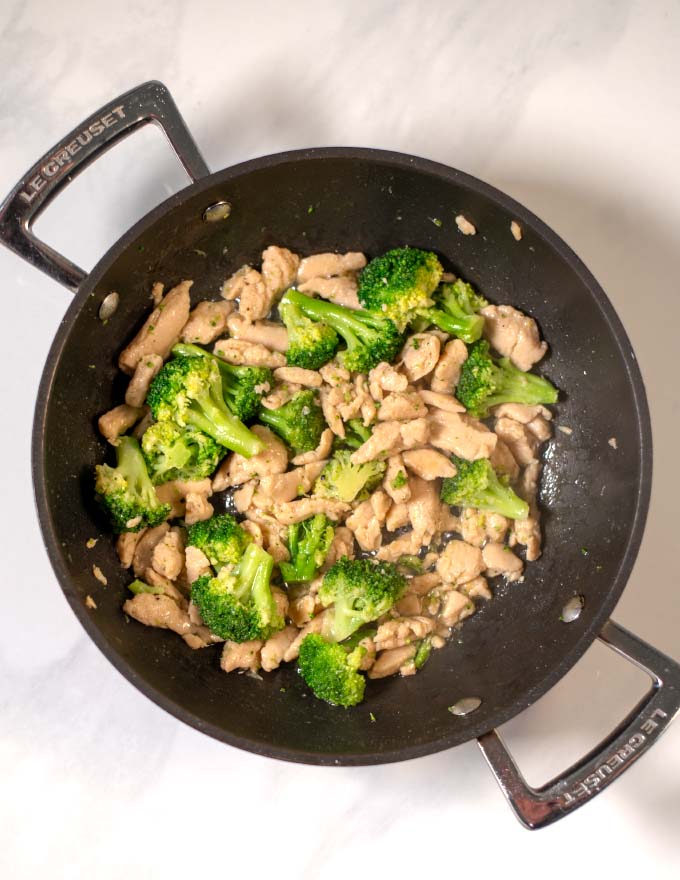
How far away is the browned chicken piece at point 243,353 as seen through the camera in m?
2.68

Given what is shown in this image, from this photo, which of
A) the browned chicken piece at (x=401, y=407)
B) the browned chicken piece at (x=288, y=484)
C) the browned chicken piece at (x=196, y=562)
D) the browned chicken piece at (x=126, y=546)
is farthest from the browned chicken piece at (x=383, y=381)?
the browned chicken piece at (x=126, y=546)

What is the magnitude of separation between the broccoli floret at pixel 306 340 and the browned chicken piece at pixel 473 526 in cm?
64

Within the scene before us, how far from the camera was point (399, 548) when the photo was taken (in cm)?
275

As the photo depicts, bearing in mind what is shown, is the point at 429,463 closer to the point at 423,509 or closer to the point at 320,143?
the point at 423,509

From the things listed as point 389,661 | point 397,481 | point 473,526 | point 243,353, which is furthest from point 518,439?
point 243,353

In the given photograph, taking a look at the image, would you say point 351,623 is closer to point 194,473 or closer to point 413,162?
point 194,473

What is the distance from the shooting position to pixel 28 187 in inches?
91.3

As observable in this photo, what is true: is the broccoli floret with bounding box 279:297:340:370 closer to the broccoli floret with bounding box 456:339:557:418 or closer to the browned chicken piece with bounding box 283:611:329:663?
the broccoli floret with bounding box 456:339:557:418

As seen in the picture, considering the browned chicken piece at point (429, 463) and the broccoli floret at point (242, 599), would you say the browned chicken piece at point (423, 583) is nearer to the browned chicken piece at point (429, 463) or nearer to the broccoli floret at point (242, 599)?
the browned chicken piece at point (429, 463)

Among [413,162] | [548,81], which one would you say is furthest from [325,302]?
[548,81]

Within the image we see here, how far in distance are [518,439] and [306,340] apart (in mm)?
721

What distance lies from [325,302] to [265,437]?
45 centimetres

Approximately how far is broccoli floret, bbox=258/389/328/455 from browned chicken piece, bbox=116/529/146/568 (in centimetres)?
50

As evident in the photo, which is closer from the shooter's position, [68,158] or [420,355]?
[68,158]
